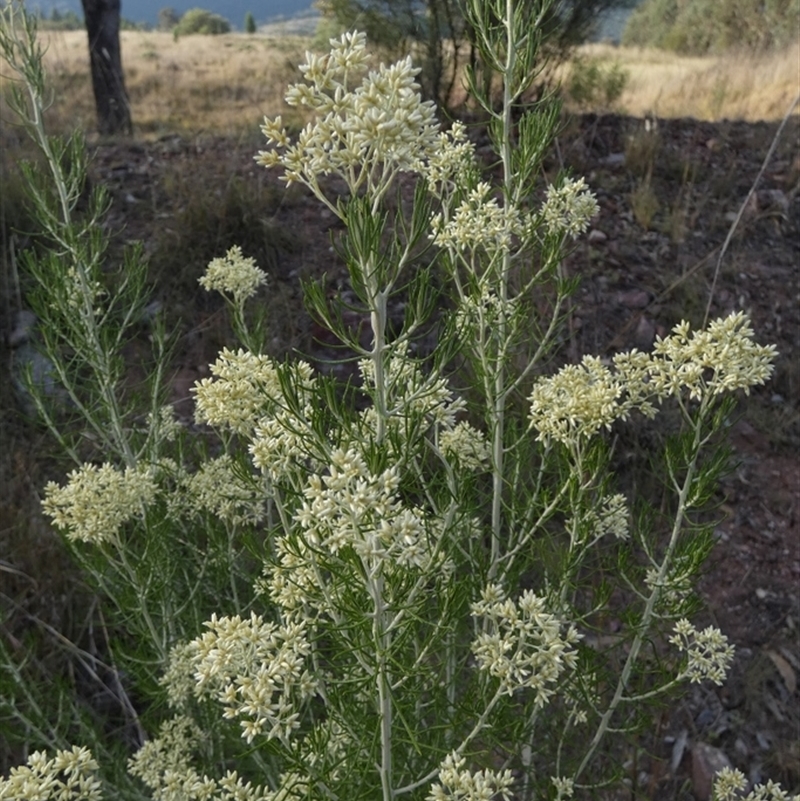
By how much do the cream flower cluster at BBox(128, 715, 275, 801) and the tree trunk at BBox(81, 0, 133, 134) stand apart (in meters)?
7.33

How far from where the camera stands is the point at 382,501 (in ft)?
4.17

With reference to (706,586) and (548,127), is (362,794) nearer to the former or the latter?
(548,127)

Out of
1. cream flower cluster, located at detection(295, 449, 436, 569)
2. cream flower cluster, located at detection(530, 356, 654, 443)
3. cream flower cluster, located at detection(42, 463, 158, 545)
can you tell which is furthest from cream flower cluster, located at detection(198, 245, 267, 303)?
cream flower cluster, located at detection(295, 449, 436, 569)

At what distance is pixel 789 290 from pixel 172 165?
5.27 meters

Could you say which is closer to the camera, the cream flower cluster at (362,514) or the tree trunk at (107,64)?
the cream flower cluster at (362,514)

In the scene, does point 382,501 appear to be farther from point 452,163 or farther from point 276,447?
point 452,163

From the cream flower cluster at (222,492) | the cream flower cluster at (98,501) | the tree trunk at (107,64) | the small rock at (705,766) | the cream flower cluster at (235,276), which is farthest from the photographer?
the tree trunk at (107,64)

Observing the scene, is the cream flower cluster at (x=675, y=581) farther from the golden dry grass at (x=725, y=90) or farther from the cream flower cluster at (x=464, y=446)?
the golden dry grass at (x=725, y=90)

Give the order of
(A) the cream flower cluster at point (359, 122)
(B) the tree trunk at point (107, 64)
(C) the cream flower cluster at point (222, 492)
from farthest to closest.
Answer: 1. (B) the tree trunk at point (107, 64)
2. (C) the cream flower cluster at point (222, 492)
3. (A) the cream flower cluster at point (359, 122)

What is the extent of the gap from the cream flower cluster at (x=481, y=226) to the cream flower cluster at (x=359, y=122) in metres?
0.63

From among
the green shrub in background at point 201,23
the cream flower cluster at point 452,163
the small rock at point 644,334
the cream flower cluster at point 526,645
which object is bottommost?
the small rock at point 644,334

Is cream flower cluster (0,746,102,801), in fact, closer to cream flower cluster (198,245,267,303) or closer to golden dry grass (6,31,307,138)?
cream flower cluster (198,245,267,303)

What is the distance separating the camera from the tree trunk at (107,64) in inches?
319

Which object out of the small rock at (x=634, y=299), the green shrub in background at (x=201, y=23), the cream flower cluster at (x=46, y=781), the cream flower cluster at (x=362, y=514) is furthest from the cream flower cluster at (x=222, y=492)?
the green shrub in background at (x=201, y=23)
